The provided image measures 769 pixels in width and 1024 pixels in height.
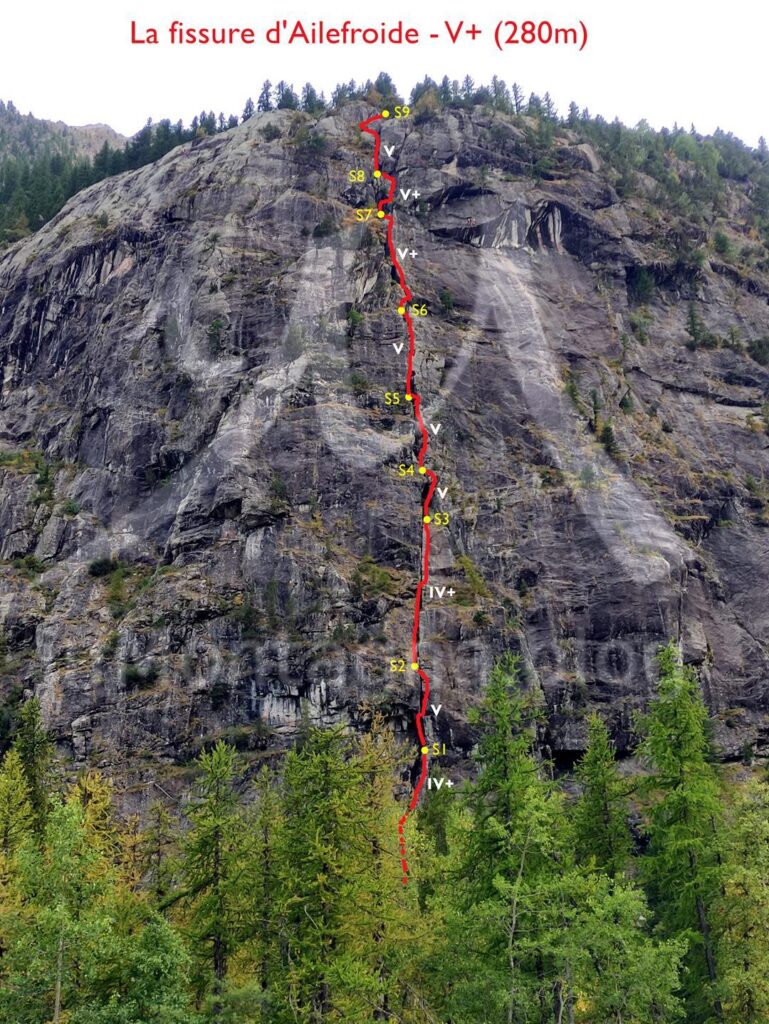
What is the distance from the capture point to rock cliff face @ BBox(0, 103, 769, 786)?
54.5m

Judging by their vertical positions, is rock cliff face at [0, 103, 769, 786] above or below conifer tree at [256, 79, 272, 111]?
below

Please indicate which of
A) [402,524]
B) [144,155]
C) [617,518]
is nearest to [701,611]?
[617,518]

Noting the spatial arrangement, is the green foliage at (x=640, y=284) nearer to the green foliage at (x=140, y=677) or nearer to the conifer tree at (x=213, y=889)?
the green foliage at (x=140, y=677)

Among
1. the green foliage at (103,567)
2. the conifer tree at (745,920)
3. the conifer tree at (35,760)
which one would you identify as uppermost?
the conifer tree at (745,920)

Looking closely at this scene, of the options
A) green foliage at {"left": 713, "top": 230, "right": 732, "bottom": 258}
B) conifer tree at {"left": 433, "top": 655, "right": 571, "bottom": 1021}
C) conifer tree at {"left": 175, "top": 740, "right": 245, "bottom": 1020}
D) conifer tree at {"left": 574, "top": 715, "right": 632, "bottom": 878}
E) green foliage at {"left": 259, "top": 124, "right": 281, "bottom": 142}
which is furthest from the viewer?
green foliage at {"left": 713, "top": 230, "right": 732, "bottom": 258}

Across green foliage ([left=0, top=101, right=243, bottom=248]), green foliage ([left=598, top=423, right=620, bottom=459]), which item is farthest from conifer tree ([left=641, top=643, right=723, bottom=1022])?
green foliage ([left=0, top=101, right=243, bottom=248])

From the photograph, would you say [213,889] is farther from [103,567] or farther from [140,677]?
[103,567]

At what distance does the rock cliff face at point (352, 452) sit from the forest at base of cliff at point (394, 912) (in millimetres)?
23650

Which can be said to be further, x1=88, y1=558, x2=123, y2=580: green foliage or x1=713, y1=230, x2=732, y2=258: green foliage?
x1=713, y1=230, x2=732, y2=258: green foliage

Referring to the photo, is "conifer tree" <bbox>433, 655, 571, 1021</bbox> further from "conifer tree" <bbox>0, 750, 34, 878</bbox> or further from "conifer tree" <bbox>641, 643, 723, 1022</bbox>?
"conifer tree" <bbox>0, 750, 34, 878</bbox>

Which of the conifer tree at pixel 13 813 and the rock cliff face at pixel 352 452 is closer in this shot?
the conifer tree at pixel 13 813

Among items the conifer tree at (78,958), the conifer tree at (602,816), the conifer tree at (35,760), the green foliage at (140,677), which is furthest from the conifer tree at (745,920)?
the green foliage at (140,677)

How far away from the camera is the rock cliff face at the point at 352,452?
5450 cm

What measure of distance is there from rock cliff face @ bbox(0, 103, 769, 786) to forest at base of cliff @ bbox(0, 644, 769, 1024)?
77.6ft
